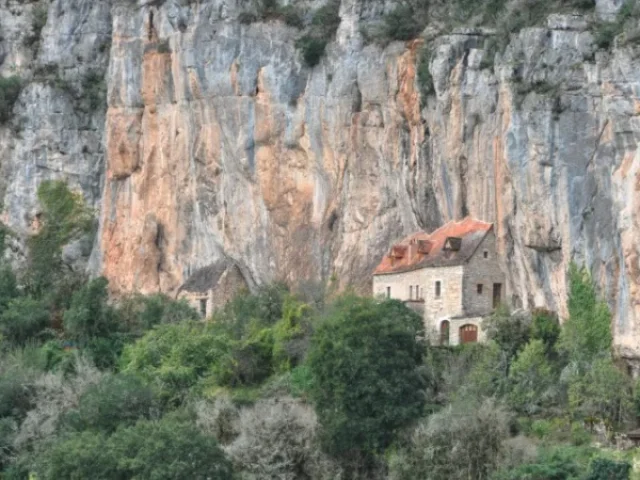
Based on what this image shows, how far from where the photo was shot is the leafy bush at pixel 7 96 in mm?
76812

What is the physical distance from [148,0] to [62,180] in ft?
31.2

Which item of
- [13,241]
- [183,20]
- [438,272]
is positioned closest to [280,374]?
[438,272]

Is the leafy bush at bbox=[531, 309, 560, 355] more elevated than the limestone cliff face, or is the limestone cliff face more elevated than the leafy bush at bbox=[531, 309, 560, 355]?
the limestone cliff face

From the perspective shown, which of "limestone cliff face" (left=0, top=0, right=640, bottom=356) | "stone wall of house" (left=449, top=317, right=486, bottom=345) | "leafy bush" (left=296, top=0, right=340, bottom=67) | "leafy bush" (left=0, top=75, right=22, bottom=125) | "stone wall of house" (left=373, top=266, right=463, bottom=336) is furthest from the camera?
"leafy bush" (left=0, top=75, right=22, bottom=125)

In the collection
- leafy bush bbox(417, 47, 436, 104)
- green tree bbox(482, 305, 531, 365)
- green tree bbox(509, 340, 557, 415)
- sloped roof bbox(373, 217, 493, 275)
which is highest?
leafy bush bbox(417, 47, 436, 104)

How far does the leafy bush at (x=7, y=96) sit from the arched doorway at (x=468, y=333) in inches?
1129

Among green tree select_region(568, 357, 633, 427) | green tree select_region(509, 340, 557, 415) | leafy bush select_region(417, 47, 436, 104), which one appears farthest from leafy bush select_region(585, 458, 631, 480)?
leafy bush select_region(417, 47, 436, 104)

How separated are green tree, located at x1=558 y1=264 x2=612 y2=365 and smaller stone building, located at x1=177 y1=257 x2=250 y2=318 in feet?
58.0

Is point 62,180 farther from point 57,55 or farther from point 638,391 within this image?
point 638,391

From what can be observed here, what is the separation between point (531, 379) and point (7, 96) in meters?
34.2

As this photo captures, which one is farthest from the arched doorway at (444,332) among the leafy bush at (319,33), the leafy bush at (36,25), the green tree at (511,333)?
the leafy bush at (36,25)

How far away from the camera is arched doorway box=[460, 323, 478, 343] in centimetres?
5522

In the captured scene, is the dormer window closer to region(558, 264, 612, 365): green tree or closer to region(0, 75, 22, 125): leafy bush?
region(558, 264, 612, 365): green tree

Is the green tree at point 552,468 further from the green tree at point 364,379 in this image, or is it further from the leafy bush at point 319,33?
the leafy bush at point 319,33
